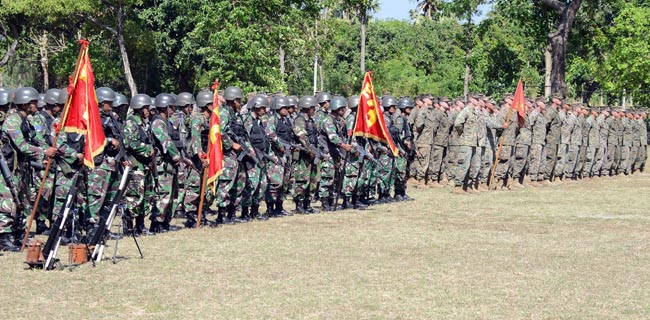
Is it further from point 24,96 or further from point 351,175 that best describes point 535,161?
point 24,96

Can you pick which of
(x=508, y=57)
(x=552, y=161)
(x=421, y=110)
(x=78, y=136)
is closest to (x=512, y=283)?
(x=78, y=136)

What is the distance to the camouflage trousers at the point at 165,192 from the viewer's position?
1436 centimetres

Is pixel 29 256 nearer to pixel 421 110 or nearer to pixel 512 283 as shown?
pixel 512 283

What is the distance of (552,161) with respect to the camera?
997 inches

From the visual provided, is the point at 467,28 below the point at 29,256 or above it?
above

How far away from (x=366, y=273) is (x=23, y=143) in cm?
463

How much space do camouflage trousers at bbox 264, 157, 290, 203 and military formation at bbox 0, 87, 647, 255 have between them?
0.02 meters

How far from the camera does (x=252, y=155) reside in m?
15.5

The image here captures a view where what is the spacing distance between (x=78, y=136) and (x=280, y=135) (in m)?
4.51

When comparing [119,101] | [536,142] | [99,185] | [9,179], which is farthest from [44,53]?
[9,179]

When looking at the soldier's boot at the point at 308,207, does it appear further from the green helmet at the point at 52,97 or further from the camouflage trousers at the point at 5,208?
the camouflage trousers at the point at 5,208

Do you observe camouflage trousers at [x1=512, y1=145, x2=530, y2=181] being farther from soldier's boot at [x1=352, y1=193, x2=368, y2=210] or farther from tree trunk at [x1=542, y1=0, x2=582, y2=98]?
tree trunk at [x1=542, y1=0, x2=582, y2=98]

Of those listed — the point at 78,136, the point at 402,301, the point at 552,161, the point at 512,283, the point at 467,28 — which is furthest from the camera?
the point at 467,28

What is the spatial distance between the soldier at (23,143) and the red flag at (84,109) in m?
1.07
